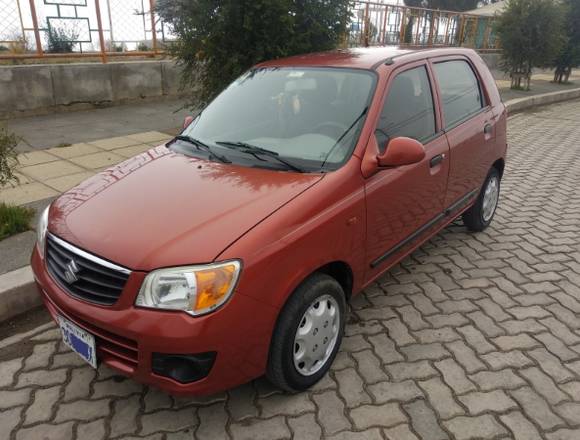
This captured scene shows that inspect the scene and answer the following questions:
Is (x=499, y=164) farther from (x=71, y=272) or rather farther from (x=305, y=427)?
(x=71, y=272)

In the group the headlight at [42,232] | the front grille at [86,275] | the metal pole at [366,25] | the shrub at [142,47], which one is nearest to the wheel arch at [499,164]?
the front grille at [86,275]

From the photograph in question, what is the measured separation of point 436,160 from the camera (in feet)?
11.1

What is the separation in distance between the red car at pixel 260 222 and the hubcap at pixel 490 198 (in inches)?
37.2

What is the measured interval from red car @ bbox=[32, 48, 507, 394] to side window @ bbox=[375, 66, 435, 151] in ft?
0.05

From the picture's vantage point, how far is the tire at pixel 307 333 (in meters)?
2.33

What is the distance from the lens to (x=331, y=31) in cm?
658

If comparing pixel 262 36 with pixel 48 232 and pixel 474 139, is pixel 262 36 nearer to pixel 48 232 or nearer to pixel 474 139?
pixel 474 139

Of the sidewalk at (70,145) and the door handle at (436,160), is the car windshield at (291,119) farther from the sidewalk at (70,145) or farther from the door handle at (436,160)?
the sidewalk at (70,145)

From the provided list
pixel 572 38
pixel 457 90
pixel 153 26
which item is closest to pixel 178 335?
pixel 457 90

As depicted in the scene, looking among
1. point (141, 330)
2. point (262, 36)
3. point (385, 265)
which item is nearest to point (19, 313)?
point (141, 330)

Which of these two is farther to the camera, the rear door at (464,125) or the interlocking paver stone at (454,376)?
the rear door at (464,125)

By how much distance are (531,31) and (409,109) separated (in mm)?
12878

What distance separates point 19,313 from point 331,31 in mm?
5204

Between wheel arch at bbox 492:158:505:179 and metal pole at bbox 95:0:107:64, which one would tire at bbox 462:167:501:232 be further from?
metal pole at bbox 95:0:107:64
